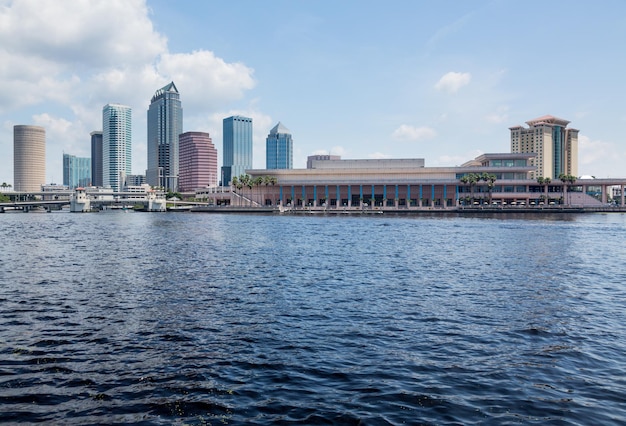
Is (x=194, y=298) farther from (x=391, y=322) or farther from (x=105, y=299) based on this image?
Result: (x=391, y=322)

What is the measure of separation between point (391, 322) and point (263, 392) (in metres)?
9.06

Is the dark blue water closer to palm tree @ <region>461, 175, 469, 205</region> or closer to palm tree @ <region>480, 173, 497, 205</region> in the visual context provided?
palm tree @ <region>480, 173, 497, 205</region>

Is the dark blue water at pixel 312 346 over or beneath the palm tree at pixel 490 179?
beneath

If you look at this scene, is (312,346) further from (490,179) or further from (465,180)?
(465,180)

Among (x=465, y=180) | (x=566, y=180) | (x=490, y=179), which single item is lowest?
(x=566, y=180)

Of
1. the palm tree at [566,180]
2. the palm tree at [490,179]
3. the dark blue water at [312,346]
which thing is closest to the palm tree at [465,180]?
the palm tree at [490,179]

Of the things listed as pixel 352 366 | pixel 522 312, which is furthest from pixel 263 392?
pixel 522 312

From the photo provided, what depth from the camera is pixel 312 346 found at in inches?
692

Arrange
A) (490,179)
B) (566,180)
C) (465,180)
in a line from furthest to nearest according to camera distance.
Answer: (465,180)
(566,180)
(490,179)

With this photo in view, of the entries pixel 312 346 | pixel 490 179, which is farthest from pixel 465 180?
pixel 312 346

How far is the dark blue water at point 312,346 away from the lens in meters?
12.5

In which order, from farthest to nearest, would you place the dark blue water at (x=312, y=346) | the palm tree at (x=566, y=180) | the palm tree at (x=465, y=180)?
the palm tree at (x=465, y=180) → the palm tree at (x=566, y=180) → the dark blue water at (x=312, y=346)

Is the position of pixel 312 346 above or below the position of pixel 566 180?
below

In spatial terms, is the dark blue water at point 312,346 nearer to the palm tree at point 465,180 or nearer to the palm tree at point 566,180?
the palm tree at point 465,180
